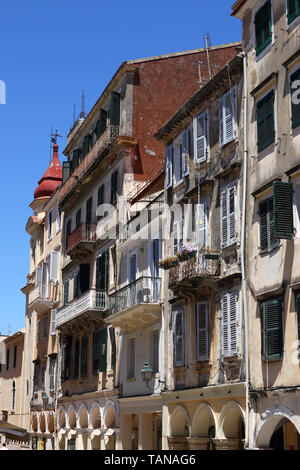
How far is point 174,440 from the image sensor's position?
2497 cm

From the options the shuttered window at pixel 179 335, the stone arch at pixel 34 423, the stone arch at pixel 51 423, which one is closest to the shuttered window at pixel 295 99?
the shuttered window at pixel 179 335

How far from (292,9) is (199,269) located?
7.80 m

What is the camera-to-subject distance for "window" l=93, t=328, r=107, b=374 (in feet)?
108

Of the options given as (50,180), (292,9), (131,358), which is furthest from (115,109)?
(50,180)

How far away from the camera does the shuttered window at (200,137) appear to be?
981 inches

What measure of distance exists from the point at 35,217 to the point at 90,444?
22.2 meters

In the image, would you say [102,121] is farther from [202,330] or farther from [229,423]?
[229,423]

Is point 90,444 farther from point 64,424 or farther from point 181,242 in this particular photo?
point 181,242

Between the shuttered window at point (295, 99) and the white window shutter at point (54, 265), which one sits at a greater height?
the white window shutter at point (54, 265)

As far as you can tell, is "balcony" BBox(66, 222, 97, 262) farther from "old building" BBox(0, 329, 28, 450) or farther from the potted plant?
"old building" BBox(0, 329, 28, 450)

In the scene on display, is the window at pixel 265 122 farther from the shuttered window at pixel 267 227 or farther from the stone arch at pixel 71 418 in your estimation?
the stone arch at pixel 71 418

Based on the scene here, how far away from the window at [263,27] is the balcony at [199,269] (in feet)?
20.0

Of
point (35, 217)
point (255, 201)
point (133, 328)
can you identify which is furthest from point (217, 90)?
point (35, 217)

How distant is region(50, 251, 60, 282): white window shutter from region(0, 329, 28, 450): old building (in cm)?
1018
